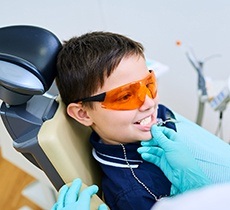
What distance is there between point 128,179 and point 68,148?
184 mm

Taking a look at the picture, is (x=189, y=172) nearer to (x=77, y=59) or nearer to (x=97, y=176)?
(x=97, y=176)

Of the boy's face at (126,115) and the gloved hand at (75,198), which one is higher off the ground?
the boy's face at (126,115)

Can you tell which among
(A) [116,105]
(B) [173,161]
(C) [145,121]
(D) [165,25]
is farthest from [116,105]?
(D) [165,25]

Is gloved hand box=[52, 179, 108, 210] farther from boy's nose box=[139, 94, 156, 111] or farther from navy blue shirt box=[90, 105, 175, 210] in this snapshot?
boy's nose box=[139, 94, 156, 111]

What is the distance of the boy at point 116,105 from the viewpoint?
92 cm

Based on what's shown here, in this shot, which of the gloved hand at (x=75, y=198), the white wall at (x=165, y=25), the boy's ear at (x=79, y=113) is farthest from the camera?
the white wall at (x=165, y=25)

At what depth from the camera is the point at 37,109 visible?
979mm

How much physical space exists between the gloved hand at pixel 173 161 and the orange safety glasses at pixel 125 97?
11 cm

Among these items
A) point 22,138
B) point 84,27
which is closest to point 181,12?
point 84,27

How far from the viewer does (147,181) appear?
3.06 feet

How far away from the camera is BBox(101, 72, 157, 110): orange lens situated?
3.02 ft

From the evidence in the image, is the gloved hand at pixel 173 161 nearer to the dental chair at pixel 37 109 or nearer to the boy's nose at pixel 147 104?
the boy's nose at pixel 147 104

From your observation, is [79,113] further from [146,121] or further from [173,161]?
[173,161]

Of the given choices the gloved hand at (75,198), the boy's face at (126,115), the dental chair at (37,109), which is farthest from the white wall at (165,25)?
the gloved hand at (75,198)
